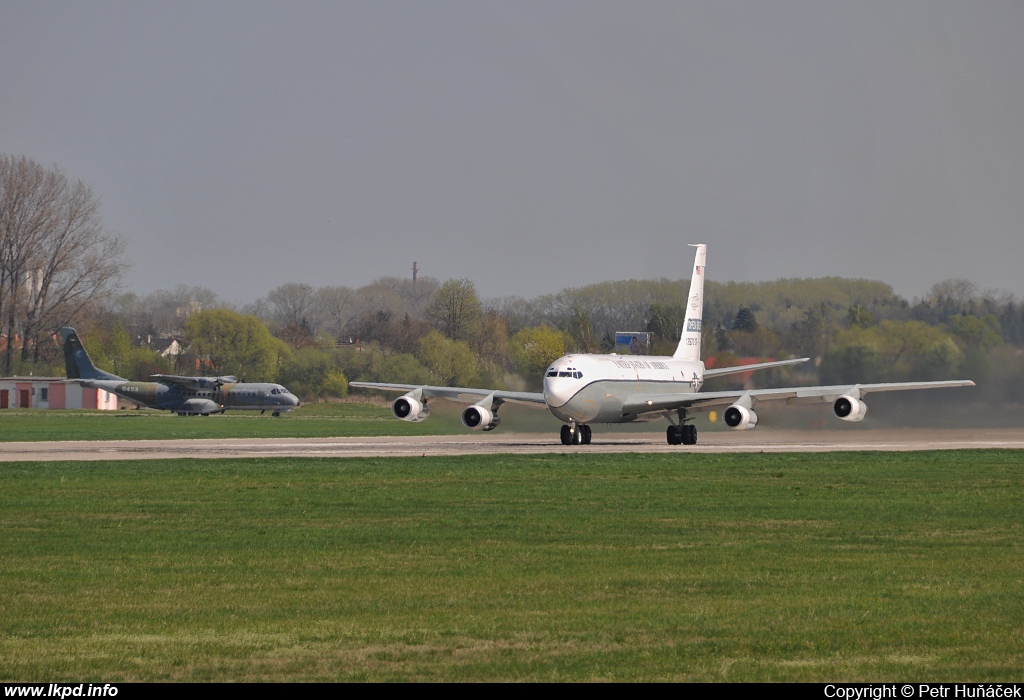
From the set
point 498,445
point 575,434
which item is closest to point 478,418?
point 498,445

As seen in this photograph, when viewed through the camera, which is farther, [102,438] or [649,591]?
[102,438]

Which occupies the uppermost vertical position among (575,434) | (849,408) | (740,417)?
(849,408)

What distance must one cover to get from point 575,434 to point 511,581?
3355 cm

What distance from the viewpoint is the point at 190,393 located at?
3435 inches

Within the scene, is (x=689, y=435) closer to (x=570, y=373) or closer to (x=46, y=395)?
(x=570, y=373)

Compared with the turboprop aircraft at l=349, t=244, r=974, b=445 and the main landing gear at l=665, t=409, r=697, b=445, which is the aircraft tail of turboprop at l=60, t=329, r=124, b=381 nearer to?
the turboprop aircraft at l=349, t=244, r=974, b=445

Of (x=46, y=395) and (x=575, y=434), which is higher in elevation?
(x=46, y=395)

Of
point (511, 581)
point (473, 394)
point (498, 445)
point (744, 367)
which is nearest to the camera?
point (511, 581)

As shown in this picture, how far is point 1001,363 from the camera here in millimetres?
52312

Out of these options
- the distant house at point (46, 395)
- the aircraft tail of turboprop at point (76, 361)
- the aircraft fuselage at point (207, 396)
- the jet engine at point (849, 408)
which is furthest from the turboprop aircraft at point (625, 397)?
the distant house at point (46, 395)
